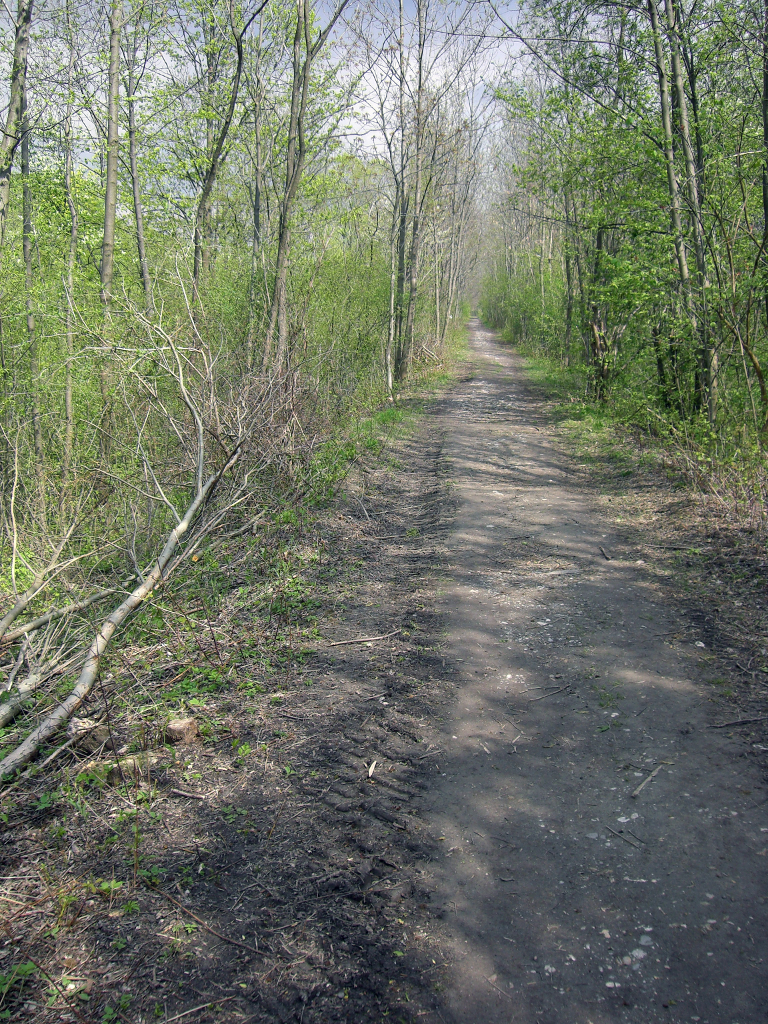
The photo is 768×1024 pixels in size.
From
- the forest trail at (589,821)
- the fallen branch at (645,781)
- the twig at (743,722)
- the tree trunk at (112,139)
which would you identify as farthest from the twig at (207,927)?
the tree trunk at (112,139)

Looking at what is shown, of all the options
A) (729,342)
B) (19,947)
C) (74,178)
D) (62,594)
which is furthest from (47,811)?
(74,178)

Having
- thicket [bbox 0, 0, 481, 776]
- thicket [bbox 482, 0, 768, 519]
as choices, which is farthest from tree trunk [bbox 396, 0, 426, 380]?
thicket [bbox 482, 0, 768, 519]

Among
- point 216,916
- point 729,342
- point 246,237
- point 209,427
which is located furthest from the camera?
point 246,237

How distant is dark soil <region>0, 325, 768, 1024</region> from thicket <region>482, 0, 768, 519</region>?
3.01m

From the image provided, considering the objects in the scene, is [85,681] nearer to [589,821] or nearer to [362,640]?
[362,640]

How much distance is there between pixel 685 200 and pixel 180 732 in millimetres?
8615

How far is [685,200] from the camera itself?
8.38 m

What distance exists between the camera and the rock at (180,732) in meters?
3.64

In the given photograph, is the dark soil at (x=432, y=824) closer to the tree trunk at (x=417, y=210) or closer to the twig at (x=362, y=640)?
the twig at (x=362, y=640)

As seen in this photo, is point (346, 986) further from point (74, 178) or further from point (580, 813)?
point (74, 178)

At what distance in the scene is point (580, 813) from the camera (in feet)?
10.1

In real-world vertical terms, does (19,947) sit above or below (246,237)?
below

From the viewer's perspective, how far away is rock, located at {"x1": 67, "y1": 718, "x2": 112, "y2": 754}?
3.41 metres

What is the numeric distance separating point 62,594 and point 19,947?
9.91ft
